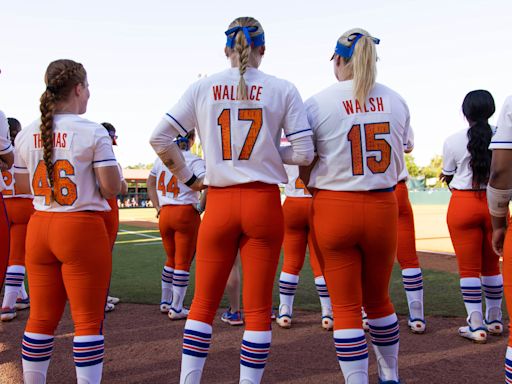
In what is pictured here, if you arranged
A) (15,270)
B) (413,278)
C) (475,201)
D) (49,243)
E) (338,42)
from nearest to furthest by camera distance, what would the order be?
(49,243), (338,42), (475,201), (413,278), (15,270)

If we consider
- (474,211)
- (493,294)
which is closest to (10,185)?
(474,211)

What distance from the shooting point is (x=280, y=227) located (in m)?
2.94

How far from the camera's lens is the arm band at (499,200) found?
2.41 metres

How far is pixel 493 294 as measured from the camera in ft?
15.6

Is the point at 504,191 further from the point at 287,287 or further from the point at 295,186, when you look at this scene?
the point at 287,287

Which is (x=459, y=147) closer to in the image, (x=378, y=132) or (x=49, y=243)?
(x=378, y=132)

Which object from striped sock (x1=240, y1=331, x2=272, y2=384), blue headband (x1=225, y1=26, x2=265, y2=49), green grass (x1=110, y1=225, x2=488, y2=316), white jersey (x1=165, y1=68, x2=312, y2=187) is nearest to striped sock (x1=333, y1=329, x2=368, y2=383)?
striped sock (x1=240, y1=331, x2=272, y2=384)

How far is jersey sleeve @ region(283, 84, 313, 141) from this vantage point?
295 centimetres

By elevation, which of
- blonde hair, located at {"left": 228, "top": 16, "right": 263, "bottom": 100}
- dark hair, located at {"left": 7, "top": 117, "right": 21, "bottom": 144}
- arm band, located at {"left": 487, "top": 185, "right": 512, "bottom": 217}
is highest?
blonde hair, located at {"left": 228, "top": 16, "right": 263, "bottom": 100}

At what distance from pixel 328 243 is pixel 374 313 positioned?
0.68 m

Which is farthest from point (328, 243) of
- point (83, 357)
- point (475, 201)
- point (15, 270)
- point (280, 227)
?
point (15, 270)

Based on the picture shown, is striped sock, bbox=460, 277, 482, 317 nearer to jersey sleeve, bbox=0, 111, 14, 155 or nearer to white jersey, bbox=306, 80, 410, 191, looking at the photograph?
white jersey, bbox=306, 80, 410, 191

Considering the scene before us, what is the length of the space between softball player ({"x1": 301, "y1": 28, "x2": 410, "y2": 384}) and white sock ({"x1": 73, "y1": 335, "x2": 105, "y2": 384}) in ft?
4.80

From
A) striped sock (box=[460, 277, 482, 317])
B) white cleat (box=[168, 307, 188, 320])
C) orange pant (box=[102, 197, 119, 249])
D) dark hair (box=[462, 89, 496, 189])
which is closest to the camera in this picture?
dark hair (box=[462, 89, 496, 189])
